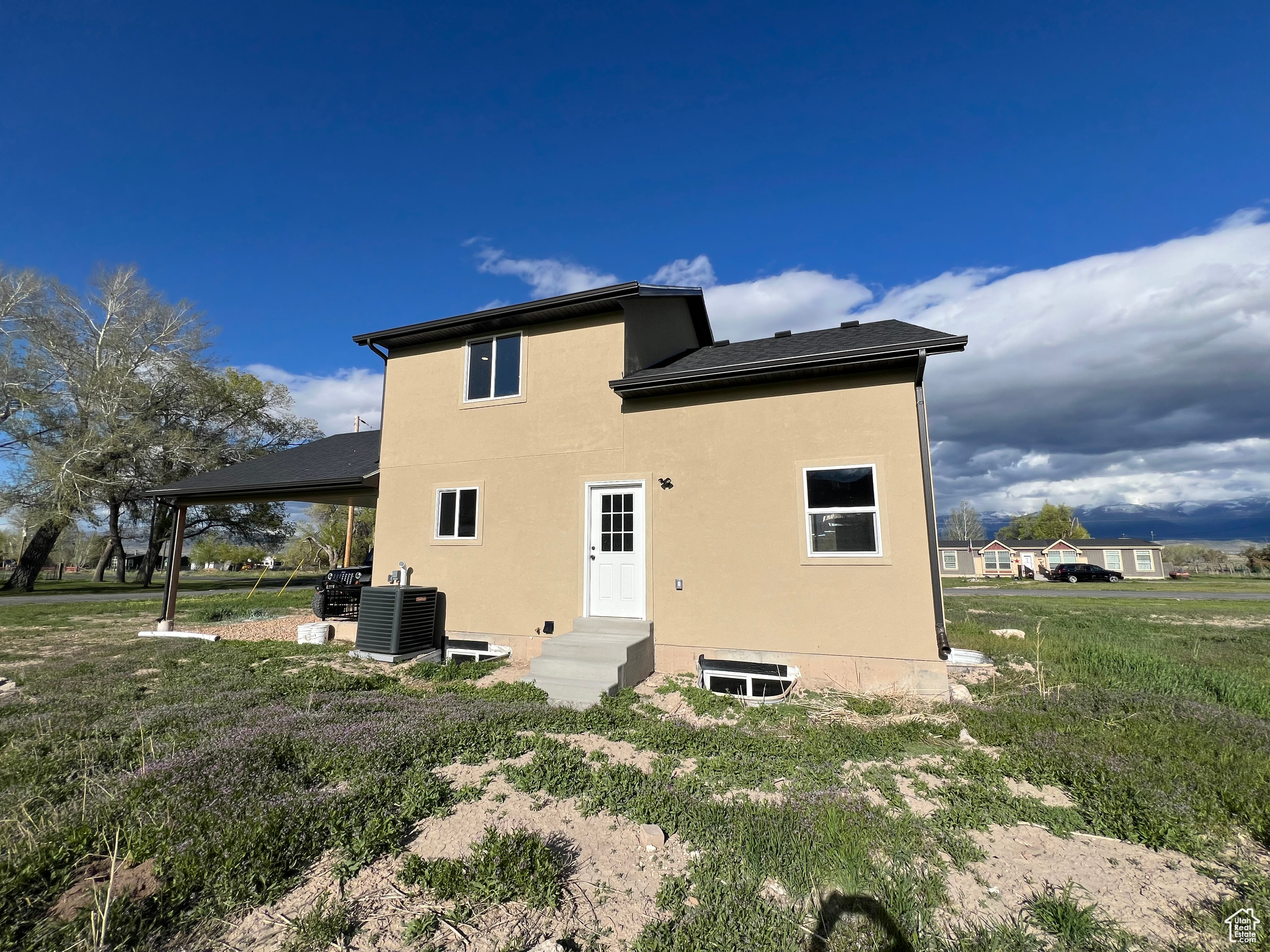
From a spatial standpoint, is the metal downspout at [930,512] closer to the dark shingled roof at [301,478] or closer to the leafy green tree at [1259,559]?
the dark shingled roof at [301,478]

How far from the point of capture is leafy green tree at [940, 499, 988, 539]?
8356 centimetres

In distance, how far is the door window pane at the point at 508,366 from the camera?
884cm

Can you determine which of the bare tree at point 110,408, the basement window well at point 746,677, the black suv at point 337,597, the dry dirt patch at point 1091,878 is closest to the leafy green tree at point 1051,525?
the basement window well at point 746,677

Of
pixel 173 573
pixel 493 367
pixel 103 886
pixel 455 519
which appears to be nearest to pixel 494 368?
pixel 493 367

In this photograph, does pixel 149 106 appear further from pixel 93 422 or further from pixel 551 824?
pixel 93 422

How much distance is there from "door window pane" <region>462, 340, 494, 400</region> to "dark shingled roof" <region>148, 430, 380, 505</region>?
245cm

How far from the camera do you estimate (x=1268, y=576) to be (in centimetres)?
4353

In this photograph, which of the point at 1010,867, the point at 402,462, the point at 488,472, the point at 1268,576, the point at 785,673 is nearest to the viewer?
the point at 1010,867

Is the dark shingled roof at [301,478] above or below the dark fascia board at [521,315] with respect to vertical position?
below

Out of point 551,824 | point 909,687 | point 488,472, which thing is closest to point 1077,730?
point 909,687

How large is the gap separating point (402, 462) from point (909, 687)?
8.50m

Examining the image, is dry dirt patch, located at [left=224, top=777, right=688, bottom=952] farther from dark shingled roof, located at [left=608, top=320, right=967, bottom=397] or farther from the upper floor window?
the upper floor window

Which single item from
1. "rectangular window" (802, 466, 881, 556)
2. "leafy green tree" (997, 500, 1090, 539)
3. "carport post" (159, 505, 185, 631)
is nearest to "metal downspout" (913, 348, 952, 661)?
"rectangular window" (802, 466, 881, 556)

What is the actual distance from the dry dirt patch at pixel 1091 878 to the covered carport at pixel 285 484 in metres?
9.61
